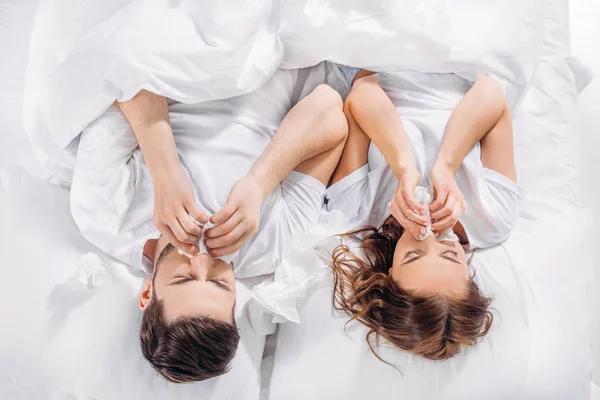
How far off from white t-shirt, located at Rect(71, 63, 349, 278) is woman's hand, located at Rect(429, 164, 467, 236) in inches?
9.6

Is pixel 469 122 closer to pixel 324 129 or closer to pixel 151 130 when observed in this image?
pixel 324 129

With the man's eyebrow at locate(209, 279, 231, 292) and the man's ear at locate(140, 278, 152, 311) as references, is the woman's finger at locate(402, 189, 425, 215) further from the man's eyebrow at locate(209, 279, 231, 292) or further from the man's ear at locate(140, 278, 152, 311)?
the man's ear at locate(140, 278, 152, 311)

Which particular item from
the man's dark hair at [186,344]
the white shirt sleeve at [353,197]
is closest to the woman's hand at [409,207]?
the white shirt sleeve at [353,197]

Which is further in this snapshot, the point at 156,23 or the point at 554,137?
the point at 554,137

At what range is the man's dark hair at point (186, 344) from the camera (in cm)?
98

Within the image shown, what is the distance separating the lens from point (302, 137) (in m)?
1.19

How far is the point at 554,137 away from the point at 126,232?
0.98m

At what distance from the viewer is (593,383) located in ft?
4.25

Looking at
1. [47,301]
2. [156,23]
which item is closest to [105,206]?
[47,301]

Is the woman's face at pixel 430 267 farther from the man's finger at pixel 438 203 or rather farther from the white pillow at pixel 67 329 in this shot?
the white pillow at pixel 67 329

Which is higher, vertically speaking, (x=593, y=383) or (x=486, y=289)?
(x=486, y=289)

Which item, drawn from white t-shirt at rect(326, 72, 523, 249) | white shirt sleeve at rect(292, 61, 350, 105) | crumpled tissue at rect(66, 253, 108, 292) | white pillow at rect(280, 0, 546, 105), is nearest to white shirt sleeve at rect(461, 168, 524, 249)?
white t-shirt at rect(326, 72, 523, 249)

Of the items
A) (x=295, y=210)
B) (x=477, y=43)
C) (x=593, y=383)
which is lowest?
(x=593, y=383)

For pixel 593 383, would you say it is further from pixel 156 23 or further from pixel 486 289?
pixel 156 23
